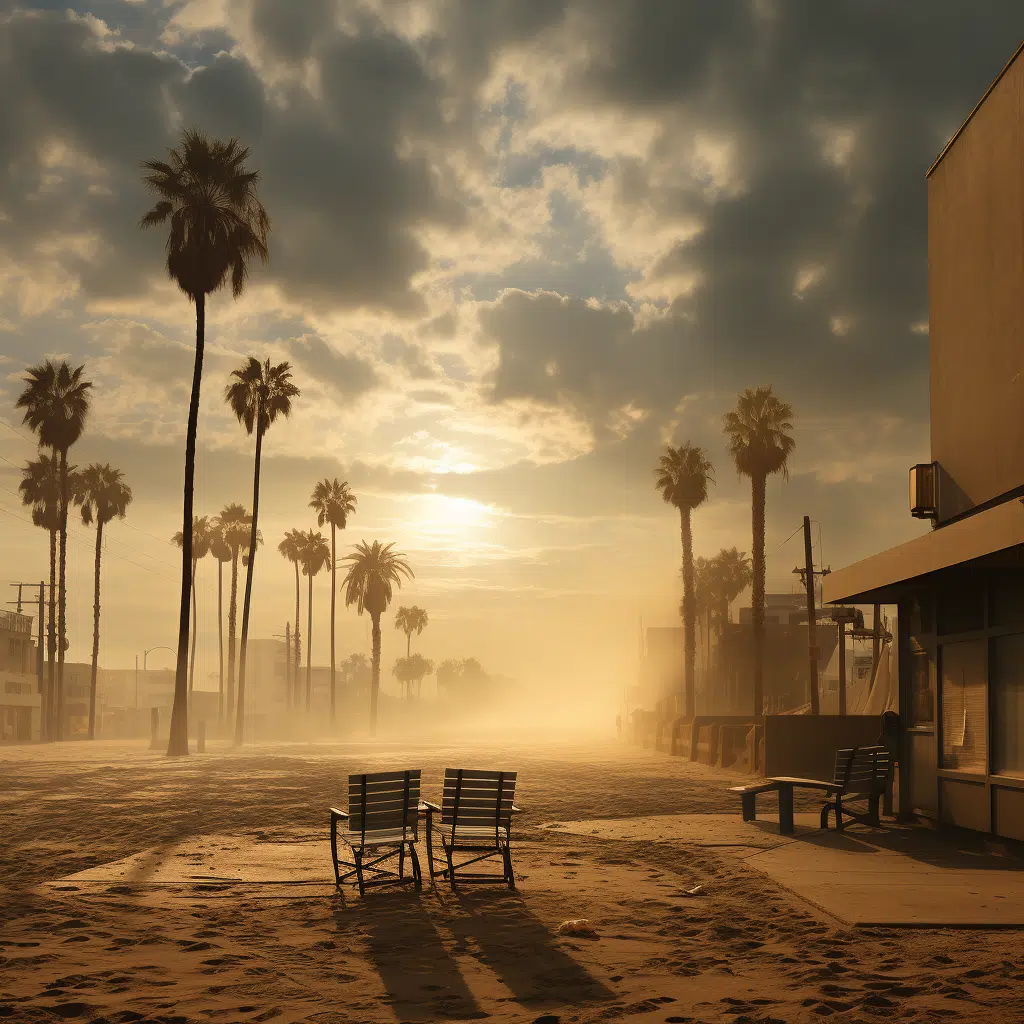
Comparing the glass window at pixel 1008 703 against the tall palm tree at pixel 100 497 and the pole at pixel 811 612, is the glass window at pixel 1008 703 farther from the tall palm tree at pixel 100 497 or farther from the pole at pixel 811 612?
the tall palm tree at pixel 100 497

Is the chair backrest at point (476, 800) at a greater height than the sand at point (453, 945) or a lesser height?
greater

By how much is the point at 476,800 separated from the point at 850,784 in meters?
5.83

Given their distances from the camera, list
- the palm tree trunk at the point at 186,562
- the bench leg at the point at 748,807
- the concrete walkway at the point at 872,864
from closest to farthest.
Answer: the concrete walkway at the point at 872,864, the bench leg at the point at 748,807, the palm tree trunk at the point at 186,562

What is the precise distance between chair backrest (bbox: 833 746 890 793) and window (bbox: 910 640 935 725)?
0.69 metres

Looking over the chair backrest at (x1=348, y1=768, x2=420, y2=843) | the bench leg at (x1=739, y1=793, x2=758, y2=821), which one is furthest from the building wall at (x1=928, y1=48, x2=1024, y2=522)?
the chair backrest at (x1=348, y1=768, x2=420, y2=843)

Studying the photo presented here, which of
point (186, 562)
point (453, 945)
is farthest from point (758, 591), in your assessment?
point (453, 945)

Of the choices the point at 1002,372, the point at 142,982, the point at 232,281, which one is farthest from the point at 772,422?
the point at 142,982

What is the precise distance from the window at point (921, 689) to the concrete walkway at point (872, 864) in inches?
56.6

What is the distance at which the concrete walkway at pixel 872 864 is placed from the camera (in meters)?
8.97

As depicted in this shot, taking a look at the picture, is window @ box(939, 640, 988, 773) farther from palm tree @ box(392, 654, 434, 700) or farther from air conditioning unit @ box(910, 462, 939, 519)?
palm tree @ box(392, 654, 434, 700)

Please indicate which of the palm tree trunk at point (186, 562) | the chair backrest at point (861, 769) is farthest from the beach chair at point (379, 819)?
the palm tree trunk at point (186, 562)

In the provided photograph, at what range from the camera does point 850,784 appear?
1446cm

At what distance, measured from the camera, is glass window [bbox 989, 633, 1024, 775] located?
1244cm

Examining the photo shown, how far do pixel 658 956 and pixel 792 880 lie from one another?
3.29 meters
